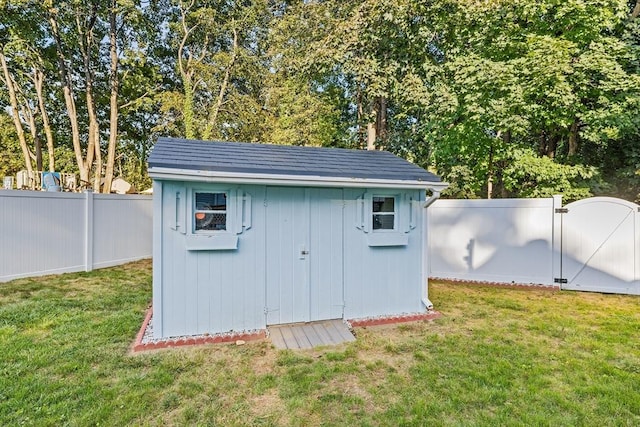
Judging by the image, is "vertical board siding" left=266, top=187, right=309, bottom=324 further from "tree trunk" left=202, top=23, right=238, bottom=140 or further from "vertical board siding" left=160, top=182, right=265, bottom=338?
"tree trunk" left=202, top=23, right=238, bottom=140

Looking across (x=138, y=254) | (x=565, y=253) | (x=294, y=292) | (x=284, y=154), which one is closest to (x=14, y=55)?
(x=138, y=254)

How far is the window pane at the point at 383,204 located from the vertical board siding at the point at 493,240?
119 inches

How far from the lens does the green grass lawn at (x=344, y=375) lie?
8.69ft

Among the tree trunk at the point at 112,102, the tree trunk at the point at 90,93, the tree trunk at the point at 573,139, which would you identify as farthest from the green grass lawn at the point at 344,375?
the tree trunk at the point at 90,93

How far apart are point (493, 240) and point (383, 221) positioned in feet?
11.5

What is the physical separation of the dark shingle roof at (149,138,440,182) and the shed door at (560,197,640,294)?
3.59m

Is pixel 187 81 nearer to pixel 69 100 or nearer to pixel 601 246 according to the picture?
pixel 69 100

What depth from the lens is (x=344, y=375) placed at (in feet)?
10.8

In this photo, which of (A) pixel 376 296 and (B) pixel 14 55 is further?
(B) pixel 14 55

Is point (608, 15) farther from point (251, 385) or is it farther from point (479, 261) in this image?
point (251, 385)

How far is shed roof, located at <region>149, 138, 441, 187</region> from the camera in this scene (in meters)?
3.88

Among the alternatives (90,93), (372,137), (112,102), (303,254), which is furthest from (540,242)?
(90,93)

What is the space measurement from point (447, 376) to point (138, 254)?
8899 mm

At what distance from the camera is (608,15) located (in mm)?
7379
